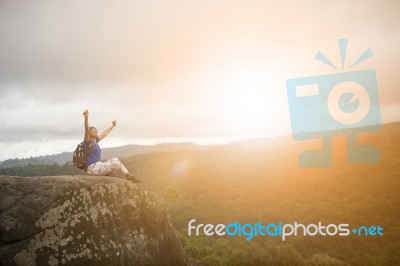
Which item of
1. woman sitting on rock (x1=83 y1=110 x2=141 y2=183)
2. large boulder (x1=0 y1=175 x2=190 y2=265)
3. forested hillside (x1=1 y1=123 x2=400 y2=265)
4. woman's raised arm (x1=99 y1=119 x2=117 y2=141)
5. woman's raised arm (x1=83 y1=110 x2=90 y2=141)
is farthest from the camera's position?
forested hillside (x1=1 y1=123 x2=400 y2=265)

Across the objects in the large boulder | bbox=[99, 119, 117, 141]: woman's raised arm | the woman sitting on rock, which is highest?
bbox=[99, 119, 117, 141]: woman's raised arm

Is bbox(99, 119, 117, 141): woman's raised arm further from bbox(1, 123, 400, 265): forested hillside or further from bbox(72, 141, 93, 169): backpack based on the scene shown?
bbox(1, 123, 400, 265): forested hillside

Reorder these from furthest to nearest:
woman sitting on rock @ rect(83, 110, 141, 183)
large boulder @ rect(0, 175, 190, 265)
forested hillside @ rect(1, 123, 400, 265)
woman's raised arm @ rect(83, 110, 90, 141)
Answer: forested hillside @ rect(1, 123, 400, 265)
woman sitting on rock @ rect(83, 110, 141, 183)
woman's raised arm @ rect(83, 110, 90, 141)
large boulder @ rect(0, 175, 190, 265)

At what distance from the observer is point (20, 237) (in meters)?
4.28

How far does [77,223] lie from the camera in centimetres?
495

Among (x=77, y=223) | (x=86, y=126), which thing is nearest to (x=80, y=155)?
(x=86, y=126)

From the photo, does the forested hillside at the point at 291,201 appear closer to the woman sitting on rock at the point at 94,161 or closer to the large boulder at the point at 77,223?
the large boulder at the point at 77,223

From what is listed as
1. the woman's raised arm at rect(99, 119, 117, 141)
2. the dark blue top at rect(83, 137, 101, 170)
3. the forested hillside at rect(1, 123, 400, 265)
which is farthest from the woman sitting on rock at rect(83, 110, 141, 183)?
the forested hillside at rect(1, 123, 400, 265)

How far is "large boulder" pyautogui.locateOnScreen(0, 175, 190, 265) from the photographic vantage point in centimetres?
434

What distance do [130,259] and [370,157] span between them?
104195 mm

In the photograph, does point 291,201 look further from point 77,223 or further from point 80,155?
point 77,223

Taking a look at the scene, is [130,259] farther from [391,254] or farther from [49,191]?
[391,254]

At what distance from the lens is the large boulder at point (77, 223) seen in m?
4.34

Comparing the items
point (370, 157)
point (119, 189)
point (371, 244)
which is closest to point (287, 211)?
point (371, 244)
